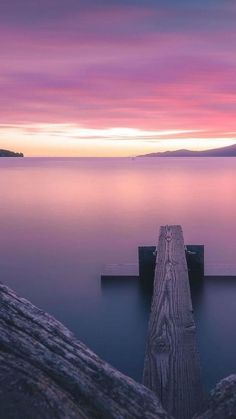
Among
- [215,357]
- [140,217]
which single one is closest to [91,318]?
[215,357]

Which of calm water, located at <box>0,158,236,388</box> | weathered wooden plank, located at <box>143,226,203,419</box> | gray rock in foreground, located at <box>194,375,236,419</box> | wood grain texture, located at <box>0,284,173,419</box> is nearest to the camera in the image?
wood grain texture, located at <box>0,284,173,419</box>

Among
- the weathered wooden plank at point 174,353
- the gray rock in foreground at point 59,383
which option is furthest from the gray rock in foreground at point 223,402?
the weathered wooden plank at point 174,353

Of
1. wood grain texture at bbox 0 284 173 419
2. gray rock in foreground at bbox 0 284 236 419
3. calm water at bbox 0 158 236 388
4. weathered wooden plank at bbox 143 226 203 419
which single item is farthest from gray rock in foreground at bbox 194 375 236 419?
calm water at bbox 0 158 236 388

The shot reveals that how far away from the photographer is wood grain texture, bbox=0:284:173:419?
1.14 m

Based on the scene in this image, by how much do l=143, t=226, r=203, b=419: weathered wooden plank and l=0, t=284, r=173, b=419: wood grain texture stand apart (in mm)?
732

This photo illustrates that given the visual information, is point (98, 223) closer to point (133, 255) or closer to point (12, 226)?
point (12, 226)

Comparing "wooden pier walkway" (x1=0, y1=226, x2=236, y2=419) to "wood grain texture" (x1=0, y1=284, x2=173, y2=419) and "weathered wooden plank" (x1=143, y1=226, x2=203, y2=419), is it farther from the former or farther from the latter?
"weathered wooden plank" (x1=143, y1=226, x2=203, y2=419)

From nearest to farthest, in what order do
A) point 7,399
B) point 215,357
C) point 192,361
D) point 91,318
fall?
1. point 7,399
2. point 192,361
3. point 215,357
4. point 91,318

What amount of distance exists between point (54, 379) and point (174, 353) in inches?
93.3

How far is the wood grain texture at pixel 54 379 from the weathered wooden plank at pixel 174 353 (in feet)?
2.40

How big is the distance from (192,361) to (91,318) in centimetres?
769

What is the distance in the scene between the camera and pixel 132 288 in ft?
40.4

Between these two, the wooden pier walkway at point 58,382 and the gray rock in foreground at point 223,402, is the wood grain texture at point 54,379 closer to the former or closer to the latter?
the wooden pier walkway at point 58,382

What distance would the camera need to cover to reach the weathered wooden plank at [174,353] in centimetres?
290
